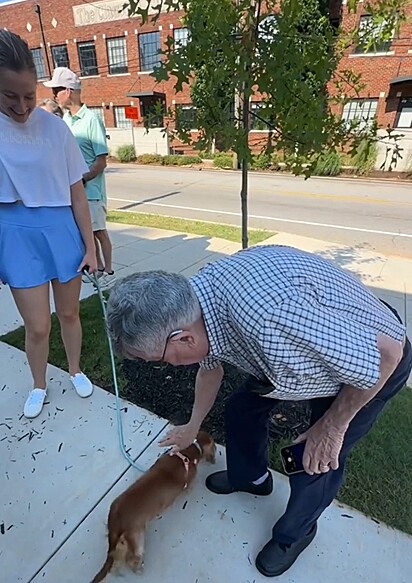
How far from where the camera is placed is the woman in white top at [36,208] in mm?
1608

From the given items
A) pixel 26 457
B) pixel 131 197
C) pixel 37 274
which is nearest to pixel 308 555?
pixel 26 457

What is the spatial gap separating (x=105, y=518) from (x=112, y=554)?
286 millimetres

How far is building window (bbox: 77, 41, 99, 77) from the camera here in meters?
22.8

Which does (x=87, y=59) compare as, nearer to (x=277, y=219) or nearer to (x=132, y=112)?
(x=132, y=112)

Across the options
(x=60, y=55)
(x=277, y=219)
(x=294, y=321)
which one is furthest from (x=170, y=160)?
(x=294, y=321)

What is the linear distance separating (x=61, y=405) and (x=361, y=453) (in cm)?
169

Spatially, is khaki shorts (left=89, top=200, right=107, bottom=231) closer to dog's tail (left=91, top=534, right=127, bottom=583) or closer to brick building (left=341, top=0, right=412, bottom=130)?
dog's tail (left=91, top=534, right=127, bottom=583)

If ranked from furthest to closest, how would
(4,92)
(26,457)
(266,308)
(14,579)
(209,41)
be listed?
(209,41) → (26,457) → (4,92) → (14,579) → (266,308)

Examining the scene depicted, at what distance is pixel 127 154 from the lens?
20953 millimetres

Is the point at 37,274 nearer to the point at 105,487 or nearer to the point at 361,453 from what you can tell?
the point at 105,487

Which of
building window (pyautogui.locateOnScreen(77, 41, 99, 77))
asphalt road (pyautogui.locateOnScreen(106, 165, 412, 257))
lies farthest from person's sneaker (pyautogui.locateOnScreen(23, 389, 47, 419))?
building window (pyautogui.locateOnScreen(77, 41, 99, 77))

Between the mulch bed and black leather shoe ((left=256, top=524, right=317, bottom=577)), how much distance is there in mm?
627

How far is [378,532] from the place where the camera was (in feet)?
5.31

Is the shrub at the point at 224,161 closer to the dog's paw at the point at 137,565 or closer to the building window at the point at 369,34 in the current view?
the building window at the point at 369,34
